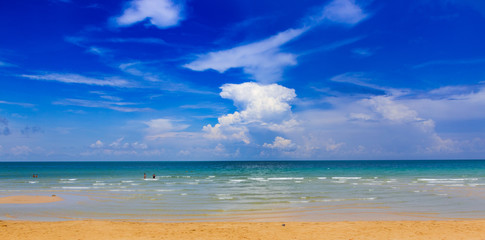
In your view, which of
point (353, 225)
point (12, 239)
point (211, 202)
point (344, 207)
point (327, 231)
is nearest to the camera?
point (12, 239)

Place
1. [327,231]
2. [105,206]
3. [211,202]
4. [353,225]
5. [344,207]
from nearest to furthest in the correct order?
[327,231] < [353,225] < [344,207] < [105,206] < [211,202]

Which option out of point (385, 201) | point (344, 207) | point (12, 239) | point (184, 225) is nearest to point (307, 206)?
point (344, 207)

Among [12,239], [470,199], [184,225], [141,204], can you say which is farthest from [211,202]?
[470,199]

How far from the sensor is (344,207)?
21.9m

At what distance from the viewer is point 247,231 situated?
1423 cm

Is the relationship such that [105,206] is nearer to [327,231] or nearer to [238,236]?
[238,236]

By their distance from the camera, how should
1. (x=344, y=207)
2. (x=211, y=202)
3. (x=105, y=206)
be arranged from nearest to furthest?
1. (x=344, y=207)
2. (x=105, y=206)
3. (x=211, y=202)

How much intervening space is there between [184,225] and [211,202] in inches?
373

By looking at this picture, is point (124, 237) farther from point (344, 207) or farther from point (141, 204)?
point (344, 207)

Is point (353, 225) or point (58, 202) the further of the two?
point (58, 202)

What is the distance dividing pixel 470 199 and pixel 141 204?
25.0 meters

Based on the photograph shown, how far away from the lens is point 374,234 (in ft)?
44.5

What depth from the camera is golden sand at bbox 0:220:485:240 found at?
13.3 metres

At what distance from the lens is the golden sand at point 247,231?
522 inches
